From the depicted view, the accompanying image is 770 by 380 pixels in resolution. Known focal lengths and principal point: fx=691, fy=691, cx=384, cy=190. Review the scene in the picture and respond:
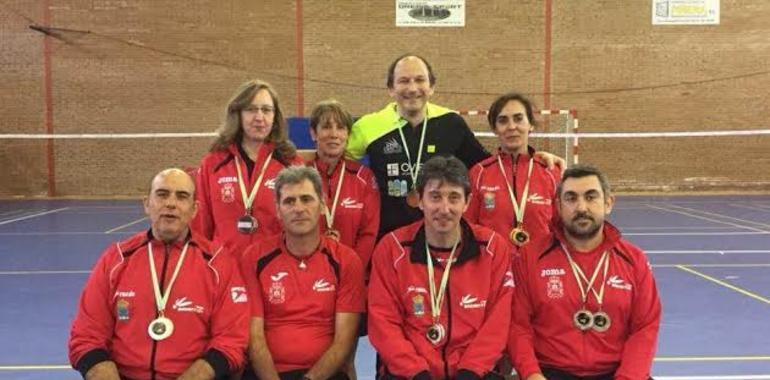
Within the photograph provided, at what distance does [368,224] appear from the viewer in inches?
173

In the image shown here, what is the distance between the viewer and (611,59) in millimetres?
19312

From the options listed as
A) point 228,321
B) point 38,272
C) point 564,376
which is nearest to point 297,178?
point 228,321

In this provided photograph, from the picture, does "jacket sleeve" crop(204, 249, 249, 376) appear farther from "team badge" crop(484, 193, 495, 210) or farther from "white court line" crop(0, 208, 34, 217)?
"white court line" crop(0, 208, 34, 217)

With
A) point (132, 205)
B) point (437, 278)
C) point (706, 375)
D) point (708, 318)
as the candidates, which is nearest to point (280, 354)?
point (437, 278)

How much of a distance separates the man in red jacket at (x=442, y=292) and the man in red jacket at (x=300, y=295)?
194 mm

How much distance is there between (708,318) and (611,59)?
45.1ft

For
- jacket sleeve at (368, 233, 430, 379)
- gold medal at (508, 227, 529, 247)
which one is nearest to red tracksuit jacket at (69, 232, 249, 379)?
jacket sleeve at (368, 233, 430, 379)

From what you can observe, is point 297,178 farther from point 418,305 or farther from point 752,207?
point 752,207

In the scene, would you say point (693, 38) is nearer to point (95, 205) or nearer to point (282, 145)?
point (95, 205)

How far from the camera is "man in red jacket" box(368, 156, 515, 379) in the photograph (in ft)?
11.6

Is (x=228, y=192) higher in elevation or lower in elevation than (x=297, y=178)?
lower

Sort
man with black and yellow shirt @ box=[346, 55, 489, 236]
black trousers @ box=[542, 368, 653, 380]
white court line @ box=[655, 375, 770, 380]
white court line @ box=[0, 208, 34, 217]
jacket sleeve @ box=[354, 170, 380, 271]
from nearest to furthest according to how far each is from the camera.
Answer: black trousers @ box=[542, 368, 653, 380] → jacket sleeve @ box=[354, 170, 380, 271] → man with black and yellow shirt @ box=[346, 55, 489, 236] → white court line @ box=[655, 375, 770, 380] → white court line @ box=[0, 208, 34, 217]

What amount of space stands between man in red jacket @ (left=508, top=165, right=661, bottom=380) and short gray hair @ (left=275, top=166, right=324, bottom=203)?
1.22 metres

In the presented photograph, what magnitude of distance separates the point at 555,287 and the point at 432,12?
16.5m
